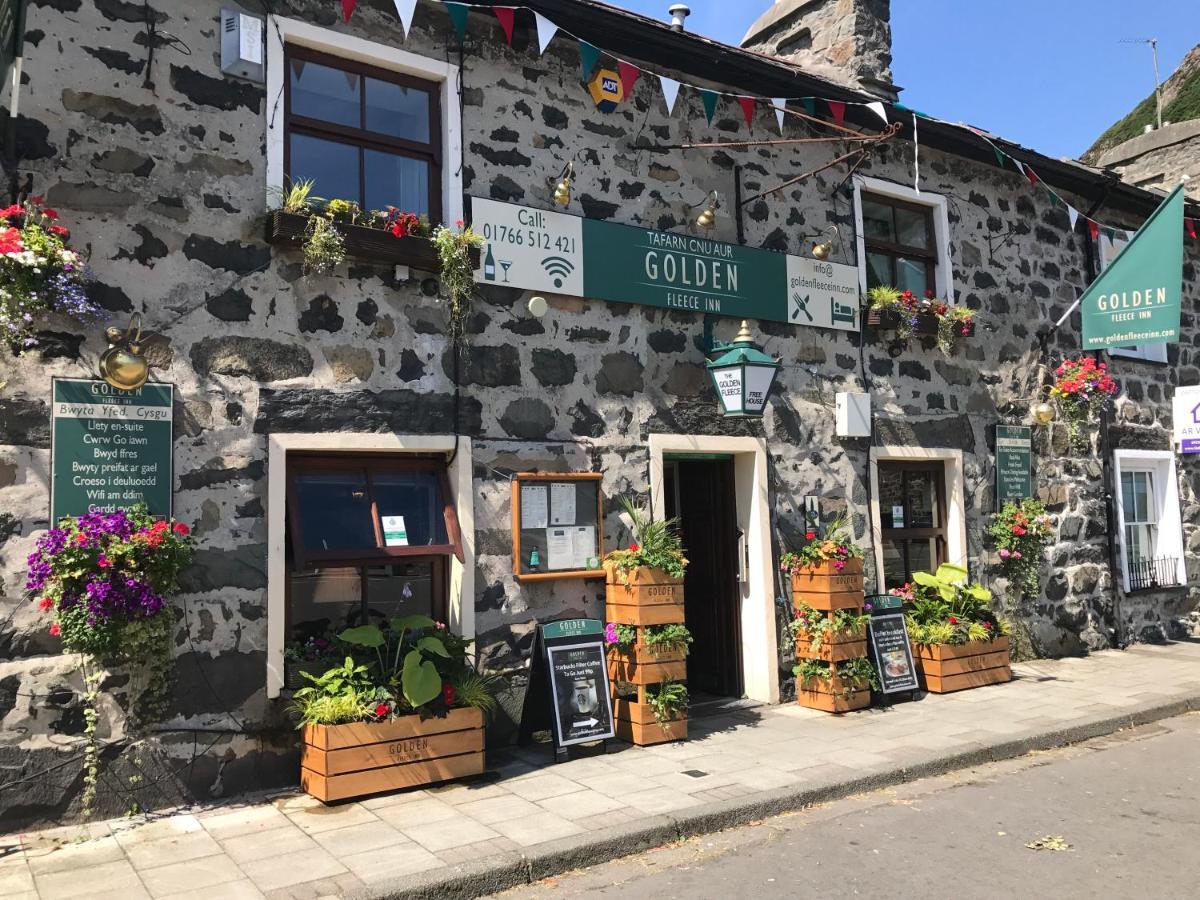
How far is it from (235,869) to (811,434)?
5.89m

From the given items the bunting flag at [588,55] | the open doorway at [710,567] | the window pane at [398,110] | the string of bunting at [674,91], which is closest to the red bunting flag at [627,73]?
the string of bunting at [674,91]

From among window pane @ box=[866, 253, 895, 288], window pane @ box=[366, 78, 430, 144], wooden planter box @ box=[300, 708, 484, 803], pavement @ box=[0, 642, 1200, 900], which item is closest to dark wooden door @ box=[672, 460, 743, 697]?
pavement @ box=[0, 642, 1200, 900]

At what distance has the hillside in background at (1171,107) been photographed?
1374 inches

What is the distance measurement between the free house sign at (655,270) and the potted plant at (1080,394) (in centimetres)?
328

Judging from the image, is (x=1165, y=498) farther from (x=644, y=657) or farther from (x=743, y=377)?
(x=644, y=657)

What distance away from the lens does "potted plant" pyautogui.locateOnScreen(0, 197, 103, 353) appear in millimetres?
4945

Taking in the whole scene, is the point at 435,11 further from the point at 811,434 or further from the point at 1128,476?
the point at 1128,476

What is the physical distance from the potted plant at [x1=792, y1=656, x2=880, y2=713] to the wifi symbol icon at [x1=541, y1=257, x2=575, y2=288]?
378 centimetres

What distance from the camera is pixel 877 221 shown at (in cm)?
960

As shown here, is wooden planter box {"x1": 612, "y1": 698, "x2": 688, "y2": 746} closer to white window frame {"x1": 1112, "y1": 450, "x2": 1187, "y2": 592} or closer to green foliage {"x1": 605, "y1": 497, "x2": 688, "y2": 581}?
green foliage {"x1": 605, "y1": 497, "x2": 688, "y2": 581}

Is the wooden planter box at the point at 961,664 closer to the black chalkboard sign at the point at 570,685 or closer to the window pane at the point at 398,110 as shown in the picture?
the black chalkboard sign at the point at 570,685

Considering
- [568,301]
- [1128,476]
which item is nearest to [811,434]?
[568,301]

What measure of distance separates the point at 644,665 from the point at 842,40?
7.00 metres

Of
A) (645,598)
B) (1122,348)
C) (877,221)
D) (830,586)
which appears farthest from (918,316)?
(645,598)
